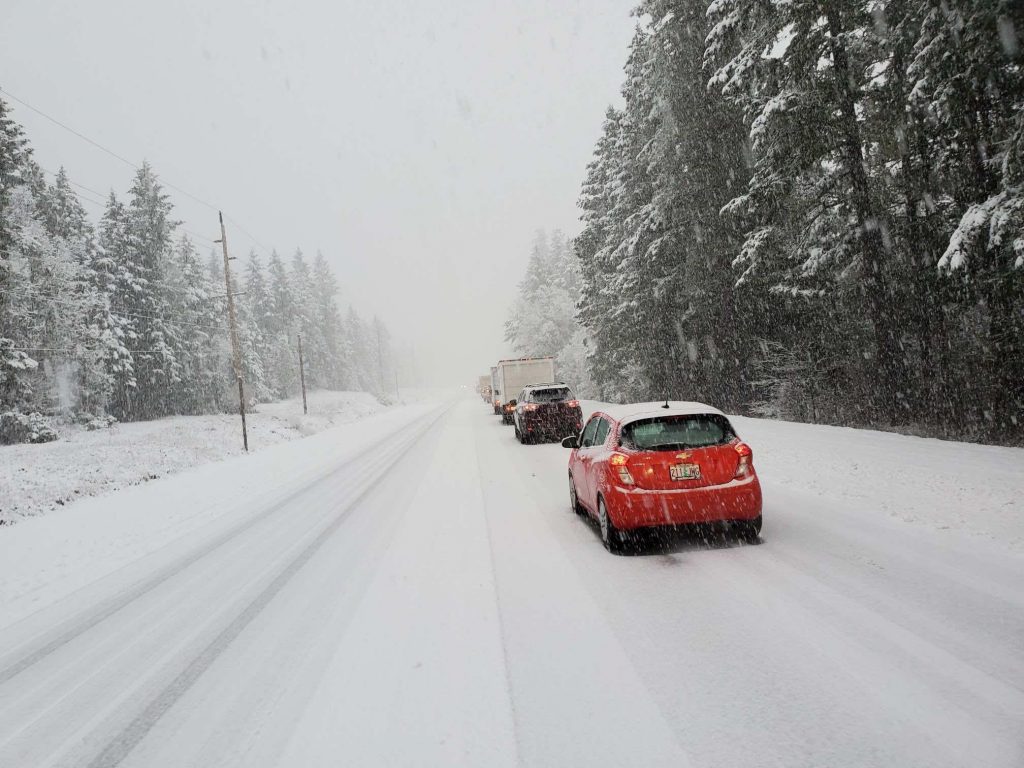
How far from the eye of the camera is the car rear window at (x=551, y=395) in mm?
18766

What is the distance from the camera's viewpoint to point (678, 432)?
21.6 ft

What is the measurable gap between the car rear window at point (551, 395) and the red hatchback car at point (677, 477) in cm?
1203

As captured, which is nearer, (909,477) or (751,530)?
(751,530)

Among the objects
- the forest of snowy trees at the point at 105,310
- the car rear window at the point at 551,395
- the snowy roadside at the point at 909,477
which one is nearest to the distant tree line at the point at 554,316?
the car rear window at the point at 551,395

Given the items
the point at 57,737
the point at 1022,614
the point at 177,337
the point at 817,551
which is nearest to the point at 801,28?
the point at 817,551

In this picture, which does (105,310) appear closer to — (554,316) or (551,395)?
(551,395)

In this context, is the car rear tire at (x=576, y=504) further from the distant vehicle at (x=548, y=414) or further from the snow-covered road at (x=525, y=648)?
the distant vehicle at (x=548, y=414)

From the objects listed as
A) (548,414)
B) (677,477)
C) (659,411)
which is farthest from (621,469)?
(548,414)

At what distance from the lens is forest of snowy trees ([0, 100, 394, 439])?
28719 millimetres

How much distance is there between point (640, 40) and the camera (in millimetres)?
24844

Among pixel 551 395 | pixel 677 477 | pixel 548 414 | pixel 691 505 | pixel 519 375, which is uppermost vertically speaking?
pixel 519 375

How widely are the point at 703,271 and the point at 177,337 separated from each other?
38254 mm

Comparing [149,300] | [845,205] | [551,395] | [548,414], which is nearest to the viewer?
[845,205]

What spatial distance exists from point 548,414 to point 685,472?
12225mm
